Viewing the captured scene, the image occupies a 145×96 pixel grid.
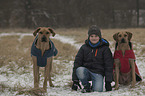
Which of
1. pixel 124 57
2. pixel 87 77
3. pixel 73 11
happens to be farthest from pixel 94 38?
pixel 73 11

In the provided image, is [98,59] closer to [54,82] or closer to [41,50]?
[41,50]

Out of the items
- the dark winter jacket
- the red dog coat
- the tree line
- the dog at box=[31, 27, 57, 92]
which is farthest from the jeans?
the tree line

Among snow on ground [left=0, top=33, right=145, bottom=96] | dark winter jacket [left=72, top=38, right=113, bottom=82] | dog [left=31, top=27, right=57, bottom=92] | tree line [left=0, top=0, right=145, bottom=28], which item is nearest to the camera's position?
snow on ground [left=0, top=33, right=145, bottom=96]

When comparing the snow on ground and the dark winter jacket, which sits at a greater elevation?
the dark winter jacket

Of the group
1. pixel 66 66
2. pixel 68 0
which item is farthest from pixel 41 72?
pixel 68 0

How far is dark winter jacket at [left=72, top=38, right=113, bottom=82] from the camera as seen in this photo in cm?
380

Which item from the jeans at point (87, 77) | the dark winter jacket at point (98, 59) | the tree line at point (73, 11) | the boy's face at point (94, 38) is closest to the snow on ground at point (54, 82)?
the jeans at point (87, 77)

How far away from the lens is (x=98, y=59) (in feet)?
12.7

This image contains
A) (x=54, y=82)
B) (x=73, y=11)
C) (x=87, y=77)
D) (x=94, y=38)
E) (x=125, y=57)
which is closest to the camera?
(x=125, y=57)

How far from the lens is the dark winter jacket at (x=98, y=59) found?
149 inches

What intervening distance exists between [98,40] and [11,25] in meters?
22.4

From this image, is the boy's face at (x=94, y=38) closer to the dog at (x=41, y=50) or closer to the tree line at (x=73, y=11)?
the dog at (x=41, y=50)

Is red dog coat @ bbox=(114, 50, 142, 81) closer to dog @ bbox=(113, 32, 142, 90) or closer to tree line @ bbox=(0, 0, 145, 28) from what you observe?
dog @ bbox=(113, 32, 142, 90)

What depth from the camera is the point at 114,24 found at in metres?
22.3
